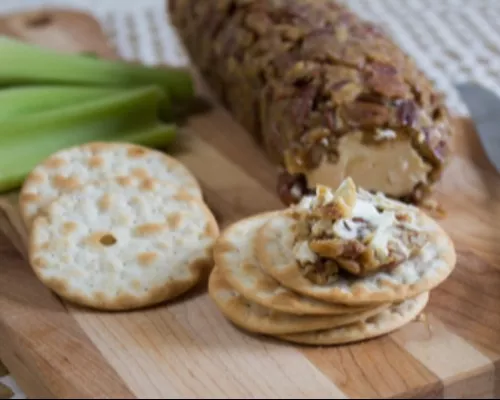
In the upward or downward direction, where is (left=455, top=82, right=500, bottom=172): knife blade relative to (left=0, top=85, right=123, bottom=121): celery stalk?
upward

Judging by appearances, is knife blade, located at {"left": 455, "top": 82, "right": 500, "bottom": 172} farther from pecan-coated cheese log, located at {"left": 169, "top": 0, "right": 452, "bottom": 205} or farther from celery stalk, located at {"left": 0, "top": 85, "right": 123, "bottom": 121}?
celery stalk, located at {"left": 0, "top": 85, "right": 123, "bottom": 121}

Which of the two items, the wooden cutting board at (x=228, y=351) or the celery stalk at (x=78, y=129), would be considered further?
the celery stalk at (x=78, y=129)

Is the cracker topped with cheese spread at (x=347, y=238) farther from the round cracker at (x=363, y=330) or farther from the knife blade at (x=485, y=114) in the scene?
the knife blade at (x=485, y=114)

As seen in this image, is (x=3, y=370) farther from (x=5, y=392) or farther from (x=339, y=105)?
(x=339, y=105)

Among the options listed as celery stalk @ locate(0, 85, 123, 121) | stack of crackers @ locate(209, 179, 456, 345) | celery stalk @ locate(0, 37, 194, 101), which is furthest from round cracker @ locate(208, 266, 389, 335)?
celery stalk @ locate(0, 37, 194, 101)

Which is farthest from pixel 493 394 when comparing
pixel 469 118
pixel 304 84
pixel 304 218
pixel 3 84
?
pixel 3 84

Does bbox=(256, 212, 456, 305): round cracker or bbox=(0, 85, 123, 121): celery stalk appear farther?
bbox=(0, 85, 123, 121): celery stalk

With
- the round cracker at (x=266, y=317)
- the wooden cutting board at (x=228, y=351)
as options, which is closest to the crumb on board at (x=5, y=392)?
the wooden cutting board at (x=228, y=351)
